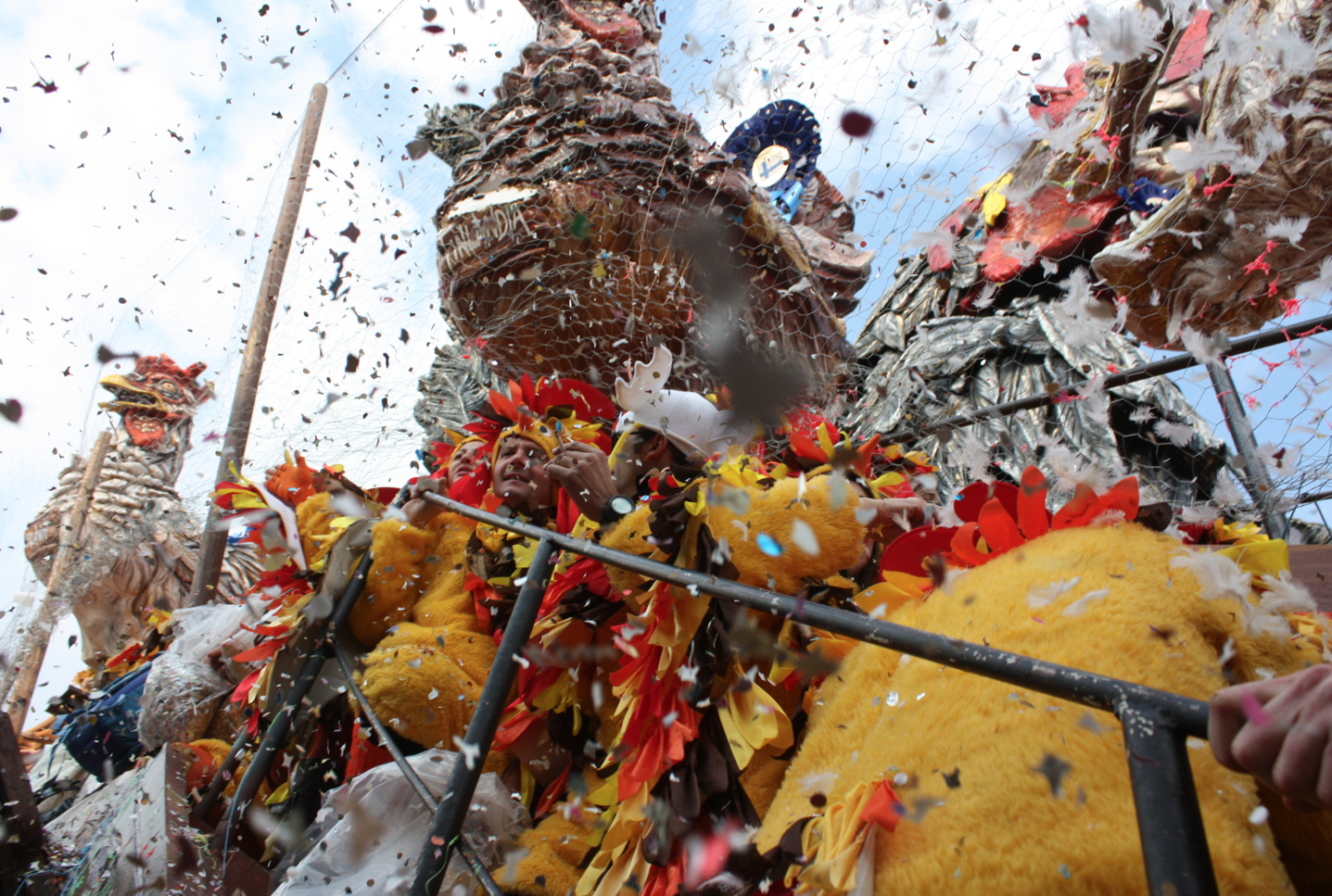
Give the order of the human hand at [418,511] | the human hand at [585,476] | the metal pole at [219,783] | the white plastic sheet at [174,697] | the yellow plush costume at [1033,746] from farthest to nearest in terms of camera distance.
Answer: the white plastic sheet at [174,697] → the human hand at [418,511] → the metal pole at [219,783] → the human hand at [585,476] → the yellow plush costume at [1033,746]

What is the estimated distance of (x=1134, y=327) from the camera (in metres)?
1.72

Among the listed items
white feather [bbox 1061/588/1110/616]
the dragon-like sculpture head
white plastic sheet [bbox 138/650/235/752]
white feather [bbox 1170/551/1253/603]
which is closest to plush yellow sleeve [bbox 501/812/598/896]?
white feather [bbox 1061/588/1110/616]

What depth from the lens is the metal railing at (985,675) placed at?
42 cm

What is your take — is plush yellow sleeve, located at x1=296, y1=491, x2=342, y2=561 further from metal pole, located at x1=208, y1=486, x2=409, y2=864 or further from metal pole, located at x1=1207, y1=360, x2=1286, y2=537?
metal pole, located at x1=1207, y1=360, x2=1286, y2=537

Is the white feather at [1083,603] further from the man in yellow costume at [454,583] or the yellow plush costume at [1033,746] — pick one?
the man in yellow costume at [454,583]

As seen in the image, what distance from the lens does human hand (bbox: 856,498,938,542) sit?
3.91 ft

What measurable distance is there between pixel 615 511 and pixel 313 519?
1.36 m

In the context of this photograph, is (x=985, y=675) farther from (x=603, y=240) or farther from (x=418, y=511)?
(x=603, y=240)

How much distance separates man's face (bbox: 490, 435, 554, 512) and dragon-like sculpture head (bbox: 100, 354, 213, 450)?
13.7 ft

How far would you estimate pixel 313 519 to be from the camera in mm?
2184

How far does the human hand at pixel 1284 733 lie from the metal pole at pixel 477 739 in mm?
769

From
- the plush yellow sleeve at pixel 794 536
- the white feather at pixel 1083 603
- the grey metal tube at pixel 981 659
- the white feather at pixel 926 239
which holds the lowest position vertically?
the white feather at pixel 1083 603

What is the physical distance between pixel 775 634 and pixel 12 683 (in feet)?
14.6

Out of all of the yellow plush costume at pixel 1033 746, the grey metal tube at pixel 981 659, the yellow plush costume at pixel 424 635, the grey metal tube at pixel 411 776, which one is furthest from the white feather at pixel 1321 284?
A: the yellow plush costume at pixel 424 635
